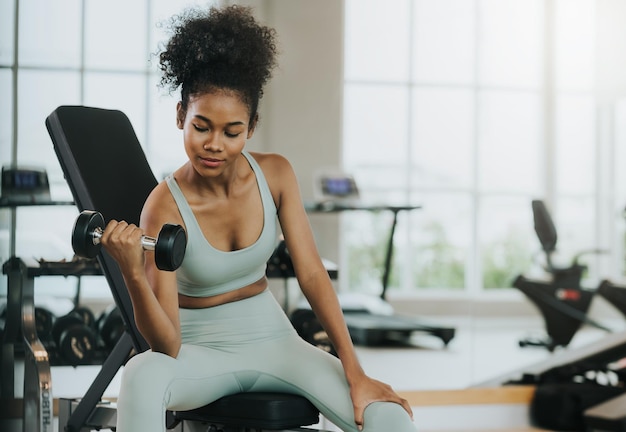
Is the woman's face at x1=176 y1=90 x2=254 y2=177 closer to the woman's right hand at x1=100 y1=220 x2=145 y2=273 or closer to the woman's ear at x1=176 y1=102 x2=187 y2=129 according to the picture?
the woman's ear at x1=176 y1=102 x2=187 y2=129

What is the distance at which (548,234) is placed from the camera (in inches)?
151

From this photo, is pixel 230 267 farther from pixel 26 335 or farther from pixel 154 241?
pixel 26 335

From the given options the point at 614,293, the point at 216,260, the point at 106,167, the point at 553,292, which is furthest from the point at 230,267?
the point at 614,293

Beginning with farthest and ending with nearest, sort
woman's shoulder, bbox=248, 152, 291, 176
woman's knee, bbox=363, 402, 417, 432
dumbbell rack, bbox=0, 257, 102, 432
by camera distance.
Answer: dumbbell rack, bbox=0, 257, 102, 432, woman's shoulder, bbox=248, 152, 291, 176, woman's knee, bbox=363, 402, 417, 432

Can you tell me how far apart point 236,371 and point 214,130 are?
46 centimetres

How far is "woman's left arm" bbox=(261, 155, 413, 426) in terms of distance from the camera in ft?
5.75

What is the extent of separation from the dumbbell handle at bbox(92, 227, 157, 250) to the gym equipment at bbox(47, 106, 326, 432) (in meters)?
0.39

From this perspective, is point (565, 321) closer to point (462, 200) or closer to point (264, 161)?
point (462, 200)

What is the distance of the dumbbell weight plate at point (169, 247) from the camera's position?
1.52 m

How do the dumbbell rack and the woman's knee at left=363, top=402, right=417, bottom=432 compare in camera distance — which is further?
the dumbbell rack

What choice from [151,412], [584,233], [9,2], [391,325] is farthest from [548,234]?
[151,412]

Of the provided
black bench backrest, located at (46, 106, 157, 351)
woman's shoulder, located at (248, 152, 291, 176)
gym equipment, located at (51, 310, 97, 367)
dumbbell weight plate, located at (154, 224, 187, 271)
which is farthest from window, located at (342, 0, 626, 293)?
dumbbell weight plate, located at (154, 224, 187, 271)

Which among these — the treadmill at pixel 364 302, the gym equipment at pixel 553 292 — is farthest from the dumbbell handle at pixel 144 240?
the gym equipment at pixel 553 292

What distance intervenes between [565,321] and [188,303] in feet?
7.91
